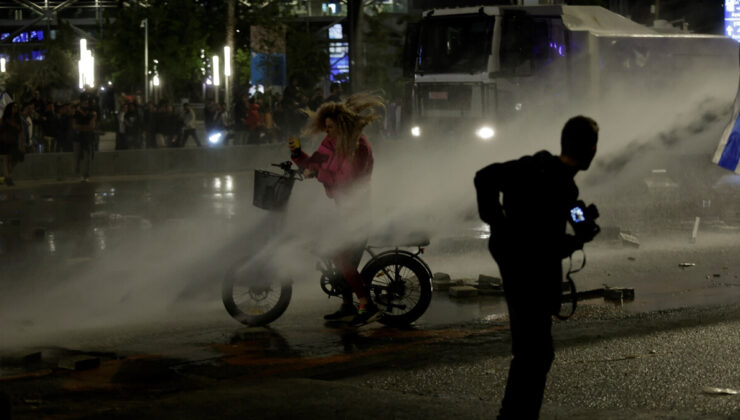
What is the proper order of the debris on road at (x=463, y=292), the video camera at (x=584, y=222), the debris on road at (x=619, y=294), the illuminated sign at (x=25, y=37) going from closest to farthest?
1. the video camera at (x=584, y=222)
2. the debris on road at (x=619, y=294)
3. the debris on road at (x=463, y=292)
4. the illuminated sign at (x=25, y=37)

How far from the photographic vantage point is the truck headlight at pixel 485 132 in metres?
21.2

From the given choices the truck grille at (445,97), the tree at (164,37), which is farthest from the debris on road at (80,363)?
the tree at (164,37)

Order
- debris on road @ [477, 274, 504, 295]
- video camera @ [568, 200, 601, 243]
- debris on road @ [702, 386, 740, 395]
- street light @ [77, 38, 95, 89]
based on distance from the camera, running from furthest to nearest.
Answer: street light @ [77, 38, 95, 89]
debris on road @ [477, 274, 504, 295]
debris on road @ [702, 386, 740, 395]
video camera @ [568, 200, 601, 243]

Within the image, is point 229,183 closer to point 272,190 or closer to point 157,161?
point 157,161

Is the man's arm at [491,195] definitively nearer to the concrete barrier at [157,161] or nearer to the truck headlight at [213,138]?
the concrete barrier at [157,161]

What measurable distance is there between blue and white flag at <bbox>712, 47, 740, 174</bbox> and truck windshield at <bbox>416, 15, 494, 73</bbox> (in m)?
11.5

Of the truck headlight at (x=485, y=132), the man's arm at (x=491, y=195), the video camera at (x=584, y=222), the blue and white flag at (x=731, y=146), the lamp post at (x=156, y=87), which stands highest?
the lamp post at (x=156, y=87)

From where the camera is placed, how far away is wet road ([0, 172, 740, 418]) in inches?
281

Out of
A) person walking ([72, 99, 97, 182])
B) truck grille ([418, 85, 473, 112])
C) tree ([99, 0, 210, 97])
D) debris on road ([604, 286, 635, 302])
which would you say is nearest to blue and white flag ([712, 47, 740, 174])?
debris on road ([604, 286, 635, 302])

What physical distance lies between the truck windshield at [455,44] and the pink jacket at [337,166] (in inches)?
503

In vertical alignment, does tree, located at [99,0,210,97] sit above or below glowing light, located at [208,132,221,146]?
→ above

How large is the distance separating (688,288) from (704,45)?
1345cm

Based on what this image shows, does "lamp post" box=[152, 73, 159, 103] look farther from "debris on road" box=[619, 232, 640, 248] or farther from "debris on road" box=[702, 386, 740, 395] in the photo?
"debris on road" box=[702, 386, 740, 395]

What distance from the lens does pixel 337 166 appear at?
8.64 m
